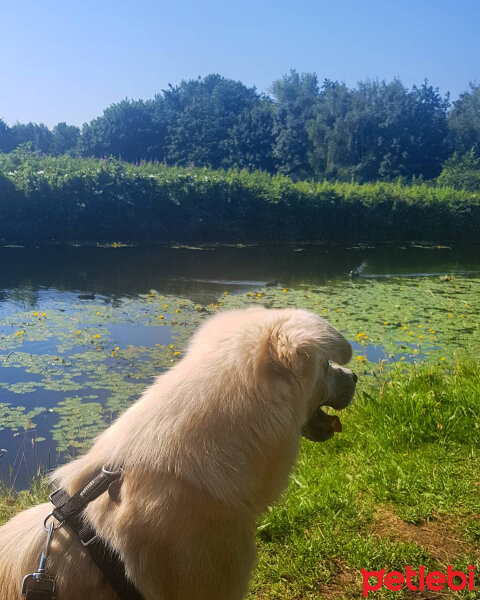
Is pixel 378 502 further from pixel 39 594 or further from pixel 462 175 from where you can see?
pixel 462 175

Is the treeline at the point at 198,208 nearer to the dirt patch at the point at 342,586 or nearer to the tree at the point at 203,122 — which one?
the dirt patch at the point at 342,586

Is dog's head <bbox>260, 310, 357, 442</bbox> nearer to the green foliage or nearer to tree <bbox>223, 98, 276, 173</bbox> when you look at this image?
the green foliage

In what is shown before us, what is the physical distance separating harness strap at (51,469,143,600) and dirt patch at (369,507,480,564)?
Result: 1967 millimetres

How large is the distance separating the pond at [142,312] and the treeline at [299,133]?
3675cm

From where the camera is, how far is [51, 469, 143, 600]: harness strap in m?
1.98

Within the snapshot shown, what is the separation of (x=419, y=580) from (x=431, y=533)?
0.41 meters

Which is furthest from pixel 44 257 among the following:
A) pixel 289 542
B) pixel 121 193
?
pixel 289 542

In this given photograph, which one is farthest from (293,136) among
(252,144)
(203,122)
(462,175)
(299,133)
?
(462,175)

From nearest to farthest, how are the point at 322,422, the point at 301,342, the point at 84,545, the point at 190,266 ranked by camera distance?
the point at 84,545
the point at 301,342
the point at 322,422
the point at 190,266

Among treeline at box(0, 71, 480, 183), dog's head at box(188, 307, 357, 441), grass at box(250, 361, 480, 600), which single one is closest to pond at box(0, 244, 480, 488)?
grass at box(250, 361, 480, 600)

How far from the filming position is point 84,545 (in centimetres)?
203

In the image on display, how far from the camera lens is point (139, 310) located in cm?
1192

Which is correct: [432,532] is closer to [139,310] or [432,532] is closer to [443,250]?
[139,310]

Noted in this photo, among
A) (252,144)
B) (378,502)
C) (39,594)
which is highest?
(252,144)
